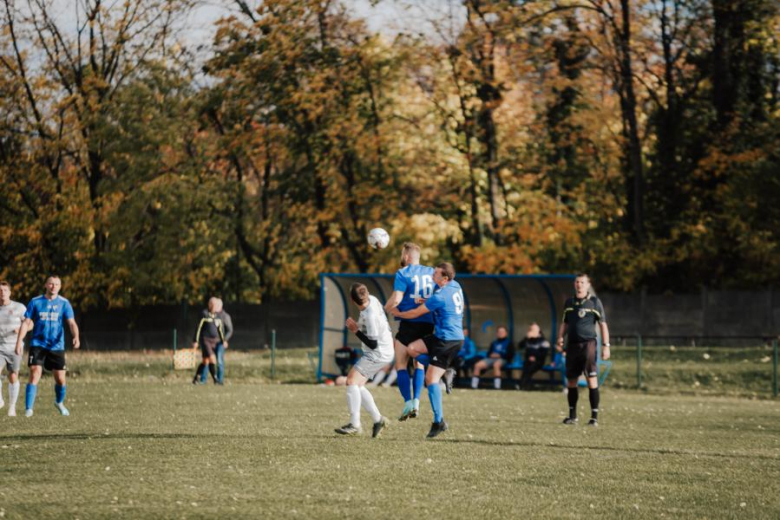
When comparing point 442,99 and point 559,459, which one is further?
point 442,99

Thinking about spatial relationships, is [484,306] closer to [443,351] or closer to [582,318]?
[582,318]

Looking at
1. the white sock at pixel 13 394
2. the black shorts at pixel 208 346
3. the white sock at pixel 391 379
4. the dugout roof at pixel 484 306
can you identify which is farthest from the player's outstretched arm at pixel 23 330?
the white sock at pixel 391 379

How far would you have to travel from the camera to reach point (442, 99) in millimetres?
38531

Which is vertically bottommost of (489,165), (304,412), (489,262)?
(304,412)

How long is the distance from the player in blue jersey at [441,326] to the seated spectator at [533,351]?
12.8 metres

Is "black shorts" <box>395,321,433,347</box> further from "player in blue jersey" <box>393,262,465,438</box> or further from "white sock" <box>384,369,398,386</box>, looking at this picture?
"white sock" <box>384,369,398,386</box>

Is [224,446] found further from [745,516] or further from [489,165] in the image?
[489,165]

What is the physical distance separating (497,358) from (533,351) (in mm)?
1038

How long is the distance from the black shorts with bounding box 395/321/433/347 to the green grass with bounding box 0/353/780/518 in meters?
1.10

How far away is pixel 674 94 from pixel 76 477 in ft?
106

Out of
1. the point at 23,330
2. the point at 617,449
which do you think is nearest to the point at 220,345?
the point at 23,330

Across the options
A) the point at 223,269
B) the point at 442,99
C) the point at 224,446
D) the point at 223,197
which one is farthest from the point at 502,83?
the point at 224,446

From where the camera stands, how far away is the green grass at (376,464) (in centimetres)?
875

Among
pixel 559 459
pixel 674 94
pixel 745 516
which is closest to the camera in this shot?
pixel 745 516
